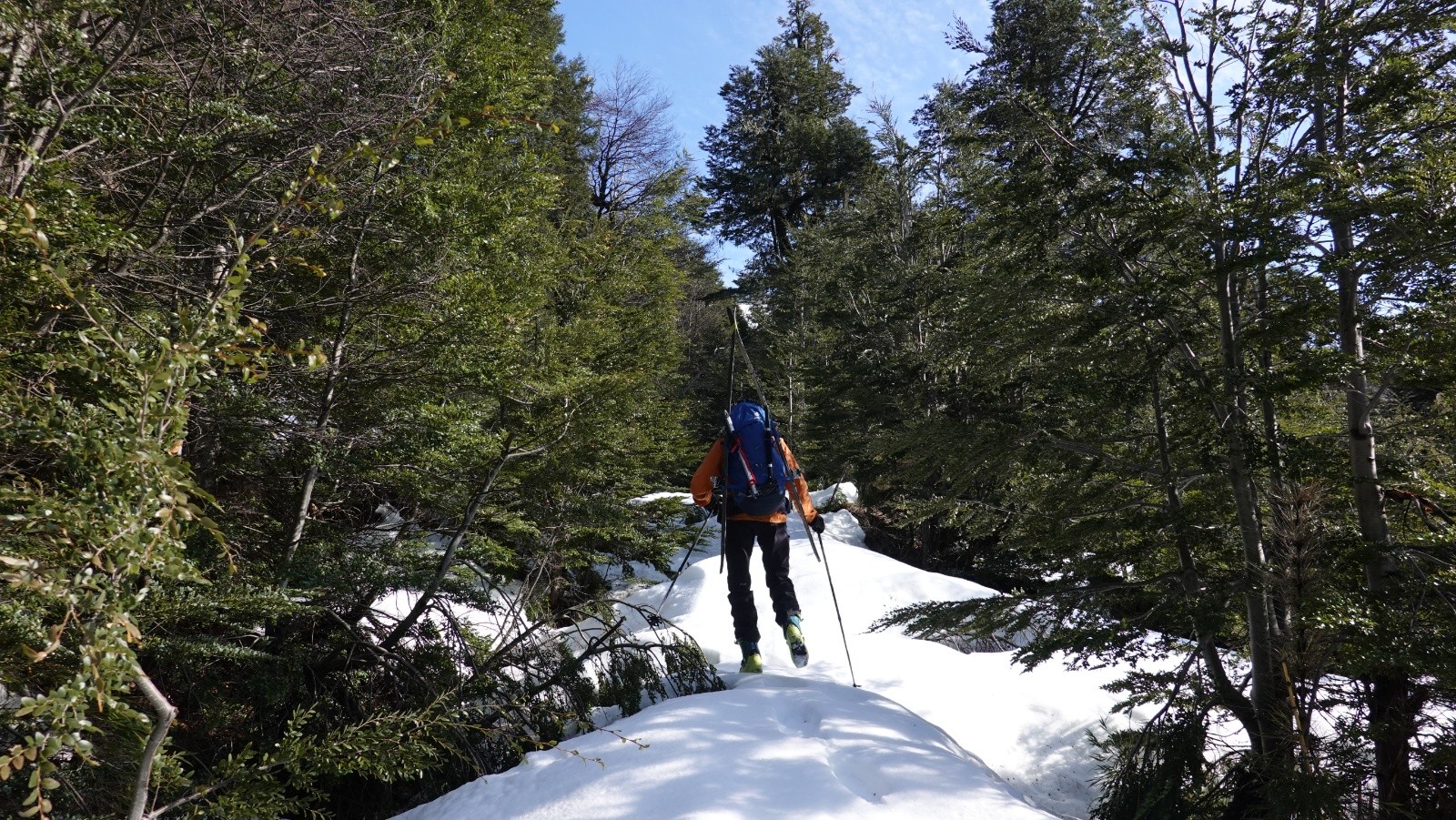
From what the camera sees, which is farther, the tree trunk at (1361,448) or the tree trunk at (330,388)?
the tree trunk at (330,388)

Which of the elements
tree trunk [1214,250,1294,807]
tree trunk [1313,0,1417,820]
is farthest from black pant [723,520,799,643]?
tree trunk [1313,0,1417,820]

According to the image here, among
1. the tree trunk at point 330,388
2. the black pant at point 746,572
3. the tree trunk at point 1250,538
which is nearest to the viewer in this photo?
the tree trunk at point 1250,538

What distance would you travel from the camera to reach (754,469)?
5.44 metres

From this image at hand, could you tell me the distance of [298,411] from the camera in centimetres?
513

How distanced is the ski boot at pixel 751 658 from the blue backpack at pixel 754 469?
92 cm

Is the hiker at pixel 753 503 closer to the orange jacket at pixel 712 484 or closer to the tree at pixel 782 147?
the orange jacket at pixel 712 484

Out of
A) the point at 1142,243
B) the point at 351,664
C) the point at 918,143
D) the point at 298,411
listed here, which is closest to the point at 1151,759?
the point at 1142,243

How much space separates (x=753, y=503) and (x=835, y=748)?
2130 millimetres

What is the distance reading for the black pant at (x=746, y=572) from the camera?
17.4ft

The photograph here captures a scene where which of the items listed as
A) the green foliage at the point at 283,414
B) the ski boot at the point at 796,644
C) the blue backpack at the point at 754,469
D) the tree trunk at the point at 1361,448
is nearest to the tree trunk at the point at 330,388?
the green foliage at the point at 283,414

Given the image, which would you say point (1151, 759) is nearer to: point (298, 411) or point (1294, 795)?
point (1294, 795)

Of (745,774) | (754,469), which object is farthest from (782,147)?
(745,774)

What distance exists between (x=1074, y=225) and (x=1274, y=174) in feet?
3.74

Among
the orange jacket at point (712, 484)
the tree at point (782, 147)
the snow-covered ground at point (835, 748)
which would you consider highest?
the tree at point (782, 147)
